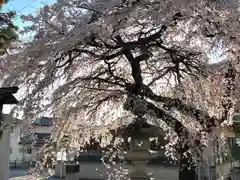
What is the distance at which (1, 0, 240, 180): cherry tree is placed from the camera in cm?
329

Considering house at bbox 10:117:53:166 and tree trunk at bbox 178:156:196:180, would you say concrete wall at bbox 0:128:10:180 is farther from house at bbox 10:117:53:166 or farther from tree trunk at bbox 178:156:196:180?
tree trunk at bbox 178:156:196:180

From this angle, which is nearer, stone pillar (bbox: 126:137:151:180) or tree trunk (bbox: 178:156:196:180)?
stone pillar (bbox: 126:137:151:180)

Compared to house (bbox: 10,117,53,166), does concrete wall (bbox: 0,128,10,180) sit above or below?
below

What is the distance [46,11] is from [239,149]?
515 inches

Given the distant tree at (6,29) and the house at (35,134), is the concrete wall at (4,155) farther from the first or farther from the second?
the distant tree at (6,29)

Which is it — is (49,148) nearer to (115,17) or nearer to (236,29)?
(115,17)

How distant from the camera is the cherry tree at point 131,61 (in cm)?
329

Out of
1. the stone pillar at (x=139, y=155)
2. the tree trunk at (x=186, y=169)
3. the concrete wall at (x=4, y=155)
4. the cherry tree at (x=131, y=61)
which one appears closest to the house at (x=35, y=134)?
the cherry tree at (x=131, y=61)

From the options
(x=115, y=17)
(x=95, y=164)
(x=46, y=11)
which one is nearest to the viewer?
(x=115, y=17)

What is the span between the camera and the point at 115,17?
319 cm

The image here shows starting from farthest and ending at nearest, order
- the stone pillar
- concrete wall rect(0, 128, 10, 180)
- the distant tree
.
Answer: concrete wall rect(0, 128, 10, 180) → the distant tree → the stone pillar

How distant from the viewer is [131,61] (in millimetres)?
4664

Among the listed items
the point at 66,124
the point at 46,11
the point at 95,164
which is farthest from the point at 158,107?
the point at 95,164

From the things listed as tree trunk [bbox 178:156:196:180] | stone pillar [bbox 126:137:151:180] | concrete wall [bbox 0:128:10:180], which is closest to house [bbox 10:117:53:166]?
stone pillar [bbox 126:137:151:180]
